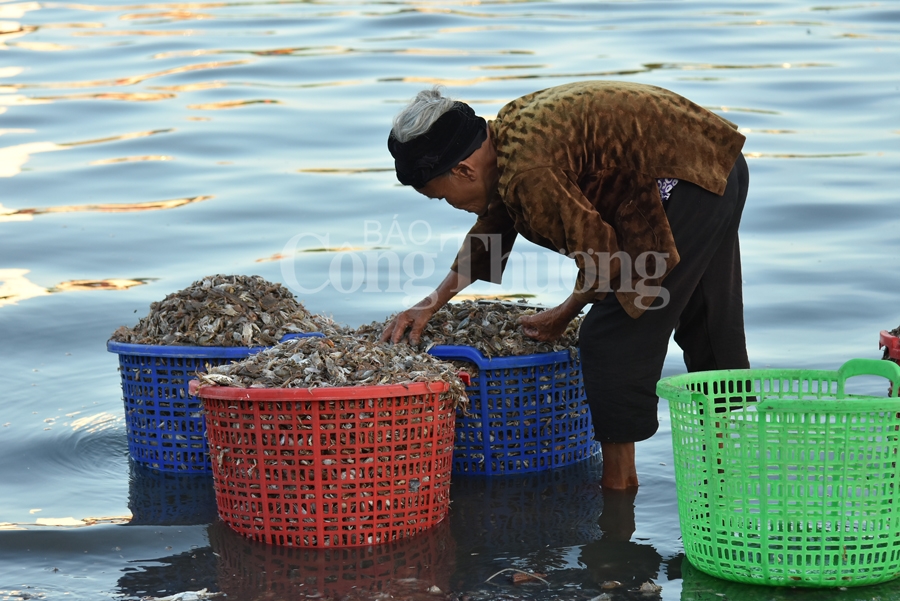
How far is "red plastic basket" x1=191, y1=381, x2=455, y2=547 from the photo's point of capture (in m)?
3.34

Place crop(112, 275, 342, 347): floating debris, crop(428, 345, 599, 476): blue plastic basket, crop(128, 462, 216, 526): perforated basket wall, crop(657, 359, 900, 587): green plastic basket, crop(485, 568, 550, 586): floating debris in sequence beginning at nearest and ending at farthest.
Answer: crop(657, 359, 900, 587): green plastic basket, crop(485, 568, 550, 586): floating debris, crop(128, 462, 216, 526): perforated basket wall, crop(428, 345, 599, 476): blue plastic basket, crop(112, 275, 342, 347): floating debris

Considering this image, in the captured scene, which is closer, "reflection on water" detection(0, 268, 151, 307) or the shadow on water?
the shadow on water

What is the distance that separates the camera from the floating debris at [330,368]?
3.44m

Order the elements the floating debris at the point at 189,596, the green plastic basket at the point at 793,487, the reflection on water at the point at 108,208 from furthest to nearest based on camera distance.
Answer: the reflection on water at the point at 108,208 < the floating debris at the point at 189,596 < the green plastic basket at the point at 793,487

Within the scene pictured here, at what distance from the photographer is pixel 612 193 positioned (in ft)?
12.1

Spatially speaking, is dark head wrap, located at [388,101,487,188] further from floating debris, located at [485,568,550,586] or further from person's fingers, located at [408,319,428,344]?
floating debris, located at [485,568,550,586]

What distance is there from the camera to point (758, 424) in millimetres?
3021

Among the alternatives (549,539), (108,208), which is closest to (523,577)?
(549,539)

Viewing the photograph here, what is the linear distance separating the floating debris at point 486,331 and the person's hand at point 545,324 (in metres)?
0.03

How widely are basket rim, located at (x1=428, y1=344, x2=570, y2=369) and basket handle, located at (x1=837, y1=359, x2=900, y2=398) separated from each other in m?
1.00

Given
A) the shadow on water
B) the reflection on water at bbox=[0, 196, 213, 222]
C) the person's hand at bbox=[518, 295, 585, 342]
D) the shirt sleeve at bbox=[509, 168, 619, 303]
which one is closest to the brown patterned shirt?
the shirt sleeve at bbox=[509, 168, 619, 303]

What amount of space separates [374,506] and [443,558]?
0.26m

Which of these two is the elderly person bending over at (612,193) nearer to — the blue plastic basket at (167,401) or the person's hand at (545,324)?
the person's hand at (545,324)

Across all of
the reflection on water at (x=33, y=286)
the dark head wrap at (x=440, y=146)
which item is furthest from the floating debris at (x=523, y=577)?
the reflection on water at (x=33, y=286)
